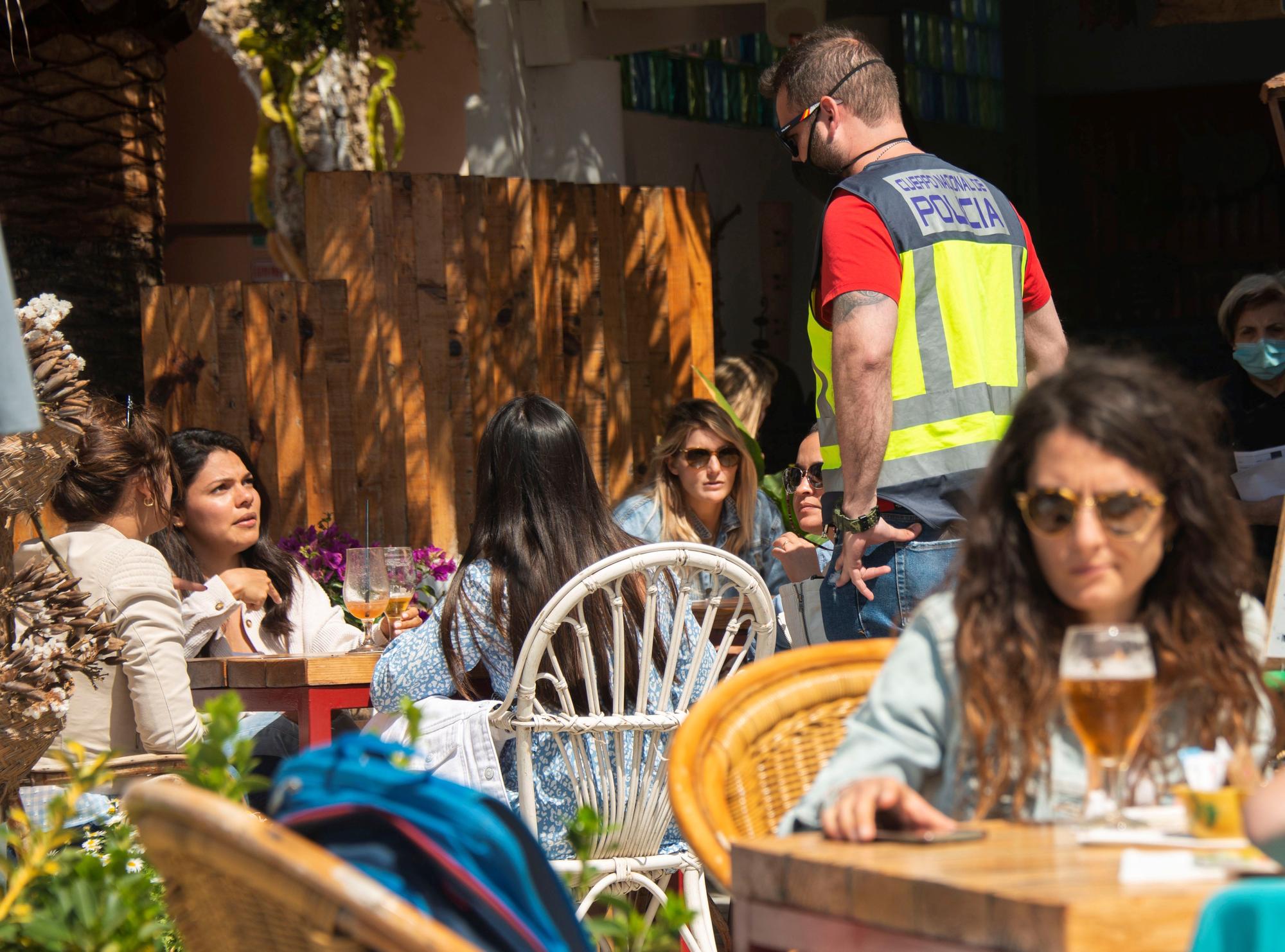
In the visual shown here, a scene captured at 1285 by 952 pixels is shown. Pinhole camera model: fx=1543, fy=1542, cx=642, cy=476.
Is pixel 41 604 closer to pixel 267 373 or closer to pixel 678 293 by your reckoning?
pixel 267 373

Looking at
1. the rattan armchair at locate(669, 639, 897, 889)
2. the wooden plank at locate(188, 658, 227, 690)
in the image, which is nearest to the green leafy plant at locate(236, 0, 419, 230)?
the wooden plank at locate(188, 658, 227, 690)

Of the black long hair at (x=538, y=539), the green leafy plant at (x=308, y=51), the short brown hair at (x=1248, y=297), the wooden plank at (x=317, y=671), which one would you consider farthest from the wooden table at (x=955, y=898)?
the green leafy plant at (x=308, y=51)

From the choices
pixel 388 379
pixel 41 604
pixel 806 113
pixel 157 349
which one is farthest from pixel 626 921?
pixel 157 349

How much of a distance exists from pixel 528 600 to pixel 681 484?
84.1 inches

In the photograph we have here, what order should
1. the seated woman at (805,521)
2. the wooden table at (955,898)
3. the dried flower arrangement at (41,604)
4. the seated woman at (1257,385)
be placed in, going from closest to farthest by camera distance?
the wooden table at (955,898), the dried flower arrangement at (41,604), the seated woman at (805,521), the seated woman at (1257,385)

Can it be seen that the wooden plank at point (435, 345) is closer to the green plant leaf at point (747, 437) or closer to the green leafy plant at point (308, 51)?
the green plant leaf at point (747, 437)

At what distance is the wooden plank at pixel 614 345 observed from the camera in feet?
19.6

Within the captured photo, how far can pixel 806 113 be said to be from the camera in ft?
9.98

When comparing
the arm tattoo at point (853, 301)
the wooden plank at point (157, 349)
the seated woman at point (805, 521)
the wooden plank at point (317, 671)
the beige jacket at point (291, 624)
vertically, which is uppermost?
the wooden plank at point (157, 349)

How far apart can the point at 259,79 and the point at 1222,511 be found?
7383 millimetres

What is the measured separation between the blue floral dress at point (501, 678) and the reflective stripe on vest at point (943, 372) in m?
0.48

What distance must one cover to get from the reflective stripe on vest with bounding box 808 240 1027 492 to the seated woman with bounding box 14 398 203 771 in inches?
57.3

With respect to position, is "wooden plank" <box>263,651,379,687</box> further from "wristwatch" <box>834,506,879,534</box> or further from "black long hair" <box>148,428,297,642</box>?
"wristwatch" <box>834,506,879,534</box>

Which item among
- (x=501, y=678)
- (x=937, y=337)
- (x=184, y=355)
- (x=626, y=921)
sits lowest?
(x=626, y=921)
